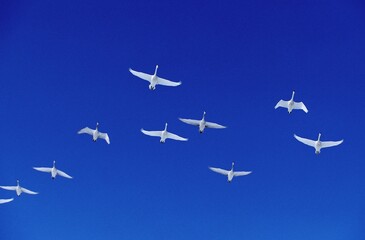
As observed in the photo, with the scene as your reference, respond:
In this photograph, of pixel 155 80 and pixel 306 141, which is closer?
pixel 155 80

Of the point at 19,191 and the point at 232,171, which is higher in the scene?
the point at 232,171

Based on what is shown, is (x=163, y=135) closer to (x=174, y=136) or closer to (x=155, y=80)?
(x=174, y=136)

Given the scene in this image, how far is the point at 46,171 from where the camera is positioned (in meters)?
39.7

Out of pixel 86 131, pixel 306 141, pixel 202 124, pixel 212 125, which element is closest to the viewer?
pixel 212 125

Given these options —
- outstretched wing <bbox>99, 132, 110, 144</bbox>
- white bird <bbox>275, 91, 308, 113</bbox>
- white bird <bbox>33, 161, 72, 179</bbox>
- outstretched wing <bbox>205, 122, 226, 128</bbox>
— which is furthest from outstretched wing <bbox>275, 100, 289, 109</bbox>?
white bird <bbox>33, 161, 72, 179</bbox>

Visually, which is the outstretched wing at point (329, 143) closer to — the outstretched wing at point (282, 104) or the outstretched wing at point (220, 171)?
the outstretched wing at point (282, 104)

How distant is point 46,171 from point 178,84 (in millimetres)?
10487

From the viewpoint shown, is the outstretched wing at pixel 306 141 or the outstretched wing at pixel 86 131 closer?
the outstretched wing at pixel 86 131

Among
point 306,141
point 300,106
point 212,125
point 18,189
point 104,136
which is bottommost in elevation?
point 18,189

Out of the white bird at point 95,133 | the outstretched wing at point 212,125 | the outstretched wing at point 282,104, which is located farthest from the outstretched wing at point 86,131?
the outstretched wing at point 282,104

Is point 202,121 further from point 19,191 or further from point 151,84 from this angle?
point 19,191

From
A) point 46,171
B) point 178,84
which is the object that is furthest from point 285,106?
point 46,171

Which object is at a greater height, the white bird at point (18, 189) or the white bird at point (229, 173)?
the white bird at point (229, 173)

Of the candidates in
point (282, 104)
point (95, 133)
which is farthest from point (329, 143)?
point (95, 133)
